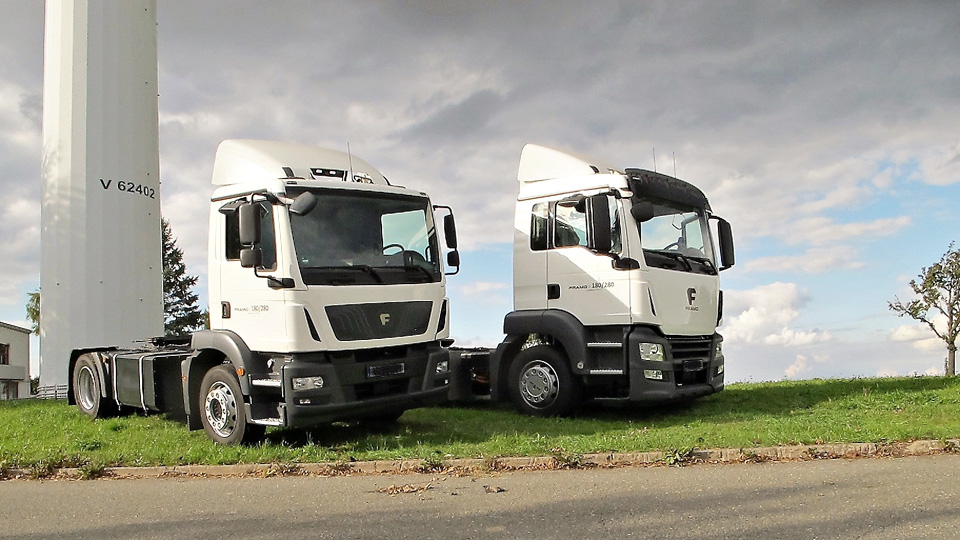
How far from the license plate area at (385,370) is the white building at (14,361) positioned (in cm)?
4930

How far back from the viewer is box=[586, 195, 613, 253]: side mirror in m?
10.4

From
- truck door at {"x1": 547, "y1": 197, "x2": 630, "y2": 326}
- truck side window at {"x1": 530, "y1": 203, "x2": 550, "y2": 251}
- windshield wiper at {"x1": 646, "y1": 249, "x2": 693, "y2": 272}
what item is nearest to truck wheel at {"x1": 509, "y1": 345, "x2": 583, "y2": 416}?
truck door at {"x1": 547, "y1": 197, "x2": 630, "y2": 326}

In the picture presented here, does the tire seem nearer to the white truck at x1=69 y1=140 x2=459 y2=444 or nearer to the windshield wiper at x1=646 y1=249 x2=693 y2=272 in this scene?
the white truck at x1=69 y1=140 x2=459 y2=444

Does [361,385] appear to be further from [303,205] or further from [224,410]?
[303,205]

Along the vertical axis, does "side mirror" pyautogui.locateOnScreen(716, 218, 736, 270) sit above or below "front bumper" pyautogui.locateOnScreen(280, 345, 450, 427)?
above

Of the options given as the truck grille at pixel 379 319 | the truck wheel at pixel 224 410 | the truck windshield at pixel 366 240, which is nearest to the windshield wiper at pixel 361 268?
the truck windshield at pixel 366 240

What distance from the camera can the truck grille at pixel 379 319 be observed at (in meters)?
9.16

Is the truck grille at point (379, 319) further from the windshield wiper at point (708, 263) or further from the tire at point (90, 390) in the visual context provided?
the tire at point (90, 390)

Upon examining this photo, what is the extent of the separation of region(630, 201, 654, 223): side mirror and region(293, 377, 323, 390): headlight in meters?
4.56

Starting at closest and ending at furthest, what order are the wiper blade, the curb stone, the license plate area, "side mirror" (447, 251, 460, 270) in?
1. the curb stone
2. the license plate area
3. the wiper blade
4. "side mirror" (447, 251, 460, 270)

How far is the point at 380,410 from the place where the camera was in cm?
959

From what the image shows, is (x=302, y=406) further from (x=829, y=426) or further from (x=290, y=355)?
(x=829, y=426)

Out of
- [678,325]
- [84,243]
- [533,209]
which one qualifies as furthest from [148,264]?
[678,325]

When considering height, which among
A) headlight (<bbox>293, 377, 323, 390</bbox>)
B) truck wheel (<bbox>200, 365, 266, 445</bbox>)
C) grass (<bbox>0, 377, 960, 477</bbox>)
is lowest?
grass (<bbox>0, 377, 960, 477</bbox>)
